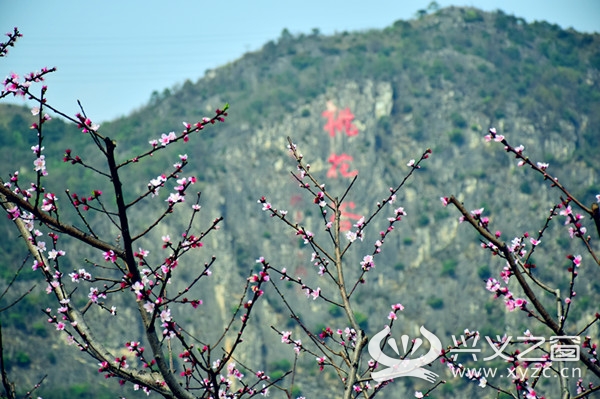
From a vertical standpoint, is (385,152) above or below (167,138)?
above

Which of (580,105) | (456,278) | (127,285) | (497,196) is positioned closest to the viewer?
(127,285)

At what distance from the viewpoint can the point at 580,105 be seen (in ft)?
167

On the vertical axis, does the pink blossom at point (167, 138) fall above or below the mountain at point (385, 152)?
below

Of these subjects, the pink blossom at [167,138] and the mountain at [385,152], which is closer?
the pink blossom at [167,138]

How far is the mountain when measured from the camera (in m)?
38.8

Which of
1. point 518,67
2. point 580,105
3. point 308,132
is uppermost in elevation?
point 518,67

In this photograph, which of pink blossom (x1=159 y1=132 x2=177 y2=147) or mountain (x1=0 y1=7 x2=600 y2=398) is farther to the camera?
mountain (x1=0 y1=7 x2=600 y2=398)

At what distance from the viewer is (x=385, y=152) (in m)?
47.3

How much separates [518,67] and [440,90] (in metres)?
7.80

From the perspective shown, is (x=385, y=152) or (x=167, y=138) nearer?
(x=167, y=138)

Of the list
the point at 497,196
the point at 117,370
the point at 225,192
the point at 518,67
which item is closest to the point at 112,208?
the point at 225,192

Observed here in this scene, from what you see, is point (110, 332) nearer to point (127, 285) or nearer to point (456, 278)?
point (456, 278)

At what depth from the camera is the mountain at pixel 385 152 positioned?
1528 inches

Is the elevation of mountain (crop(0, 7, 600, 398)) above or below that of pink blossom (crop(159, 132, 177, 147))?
above
